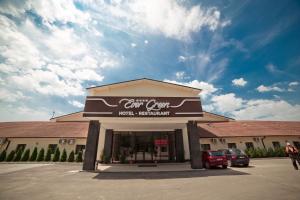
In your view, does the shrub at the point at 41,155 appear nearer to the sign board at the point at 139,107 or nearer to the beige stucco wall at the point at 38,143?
the beige stucco wall at the point at 38,143

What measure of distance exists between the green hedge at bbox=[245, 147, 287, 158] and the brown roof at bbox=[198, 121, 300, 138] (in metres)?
2.33

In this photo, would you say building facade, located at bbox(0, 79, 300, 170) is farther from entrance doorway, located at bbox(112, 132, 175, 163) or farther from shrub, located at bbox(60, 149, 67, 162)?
shrub, located at bbox(60, 149, 67, 162)

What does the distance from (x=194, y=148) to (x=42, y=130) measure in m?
22.5

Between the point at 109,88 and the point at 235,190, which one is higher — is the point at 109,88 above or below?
above

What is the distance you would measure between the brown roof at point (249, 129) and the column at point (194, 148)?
9.84m

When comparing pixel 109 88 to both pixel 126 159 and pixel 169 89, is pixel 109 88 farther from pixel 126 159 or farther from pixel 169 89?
pixel 126 159

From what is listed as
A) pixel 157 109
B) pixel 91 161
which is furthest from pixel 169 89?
pixel 91 161

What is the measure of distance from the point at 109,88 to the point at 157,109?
490cm

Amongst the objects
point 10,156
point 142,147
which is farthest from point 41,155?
point 142,147

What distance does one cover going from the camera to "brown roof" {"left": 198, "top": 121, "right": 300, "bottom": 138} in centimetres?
2338

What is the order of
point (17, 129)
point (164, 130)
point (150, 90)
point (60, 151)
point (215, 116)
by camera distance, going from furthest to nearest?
point (17, 129), point (60, 151), point (164, 130), point (215, 116), point (150, 90)

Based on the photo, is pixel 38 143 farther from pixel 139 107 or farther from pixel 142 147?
pixel 139 107

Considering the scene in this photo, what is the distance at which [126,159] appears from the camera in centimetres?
1845

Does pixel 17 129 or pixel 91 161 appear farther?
pixel 17 129
